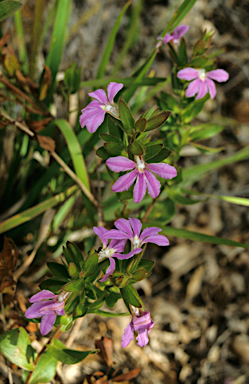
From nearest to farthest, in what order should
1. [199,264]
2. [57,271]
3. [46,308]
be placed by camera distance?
[46,308], [57,271], [199,264]

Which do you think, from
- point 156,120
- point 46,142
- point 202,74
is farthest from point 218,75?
point 46,142

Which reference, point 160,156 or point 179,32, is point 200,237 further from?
point 179,32

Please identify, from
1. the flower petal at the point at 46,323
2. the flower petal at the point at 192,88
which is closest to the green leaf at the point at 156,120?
the flower petal at the point at 192,88

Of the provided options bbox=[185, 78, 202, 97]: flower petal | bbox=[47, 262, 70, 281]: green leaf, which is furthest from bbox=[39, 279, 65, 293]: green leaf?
bbox=[185, 78, 202, 97]: flower petal

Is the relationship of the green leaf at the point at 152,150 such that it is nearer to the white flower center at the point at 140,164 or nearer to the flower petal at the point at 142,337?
the white flower center at the point at 140,164

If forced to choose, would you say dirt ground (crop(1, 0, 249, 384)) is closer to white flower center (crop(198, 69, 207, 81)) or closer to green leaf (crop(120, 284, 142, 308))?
green leaf (crop(120, 284, 142, 308))

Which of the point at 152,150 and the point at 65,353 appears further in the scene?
the point at 65,353
